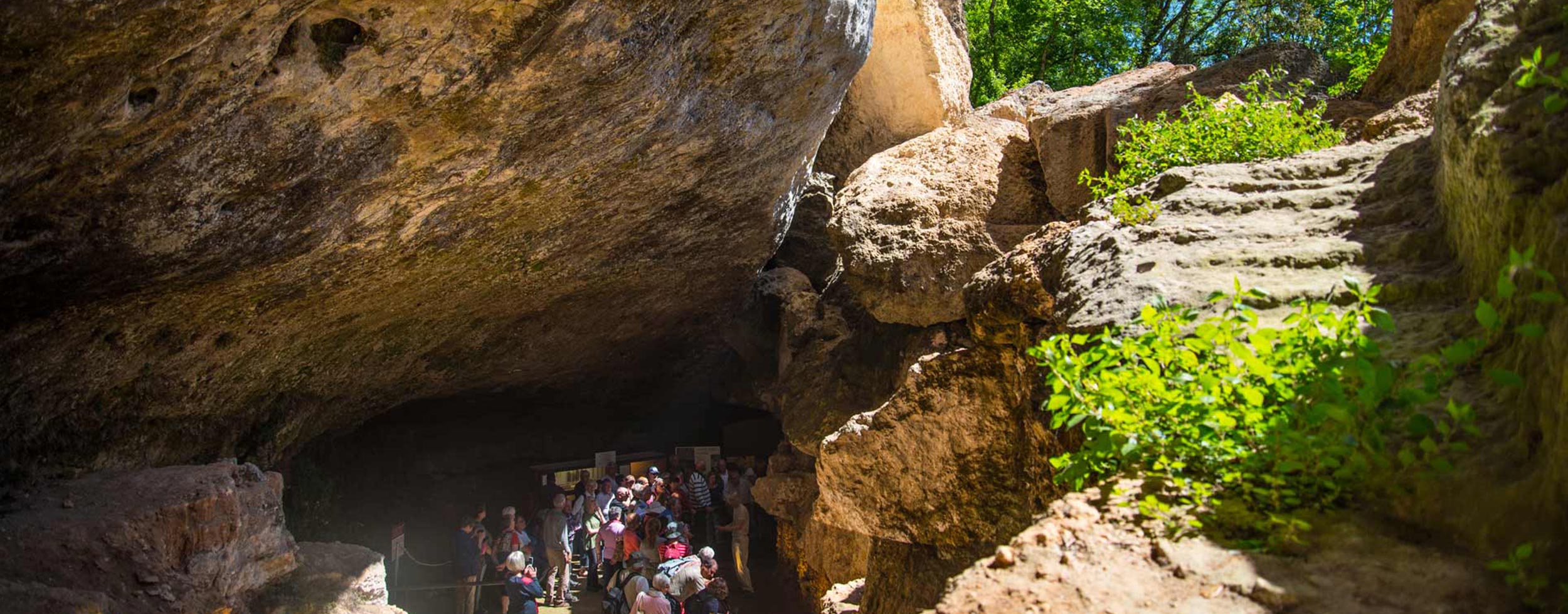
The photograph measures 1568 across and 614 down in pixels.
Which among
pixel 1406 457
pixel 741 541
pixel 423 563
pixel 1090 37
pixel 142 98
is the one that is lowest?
pixel 423 563

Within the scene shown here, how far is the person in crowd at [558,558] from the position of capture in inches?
467

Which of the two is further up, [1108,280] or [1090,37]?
[1090,37]

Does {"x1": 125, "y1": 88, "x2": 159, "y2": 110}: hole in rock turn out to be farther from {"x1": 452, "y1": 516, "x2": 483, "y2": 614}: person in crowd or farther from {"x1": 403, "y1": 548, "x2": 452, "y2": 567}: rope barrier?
{"x1": 403, "y1": 548, "x2": 452, "y2": 567}: rope barrier

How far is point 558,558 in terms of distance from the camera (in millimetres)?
12047

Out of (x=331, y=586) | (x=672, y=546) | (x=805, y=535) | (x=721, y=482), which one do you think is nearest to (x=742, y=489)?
(x=721, y=482)

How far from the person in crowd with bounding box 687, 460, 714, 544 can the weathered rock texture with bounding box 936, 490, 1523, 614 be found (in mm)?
11014

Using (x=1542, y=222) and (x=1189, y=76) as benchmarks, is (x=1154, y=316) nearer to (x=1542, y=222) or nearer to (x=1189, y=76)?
(x=1542, y=222)

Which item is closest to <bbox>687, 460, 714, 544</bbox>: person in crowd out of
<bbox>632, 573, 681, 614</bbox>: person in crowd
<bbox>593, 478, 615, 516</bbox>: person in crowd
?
<bbox>593, 478, 615, 516</bbox>: person in crowd

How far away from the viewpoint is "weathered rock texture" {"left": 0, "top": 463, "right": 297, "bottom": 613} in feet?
18.6

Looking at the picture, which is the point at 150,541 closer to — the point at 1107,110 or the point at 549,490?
the point at 1107,110

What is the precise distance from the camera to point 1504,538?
2.56 meters

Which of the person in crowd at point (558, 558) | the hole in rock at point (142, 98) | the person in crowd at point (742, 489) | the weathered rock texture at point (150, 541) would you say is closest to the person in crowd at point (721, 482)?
the person in crowd at point (742, 489)

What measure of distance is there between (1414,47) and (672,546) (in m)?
6.67

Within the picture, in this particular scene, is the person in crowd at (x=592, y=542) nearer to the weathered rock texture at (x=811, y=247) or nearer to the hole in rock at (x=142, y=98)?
the weathered rock texture at (x=811, y=247)
